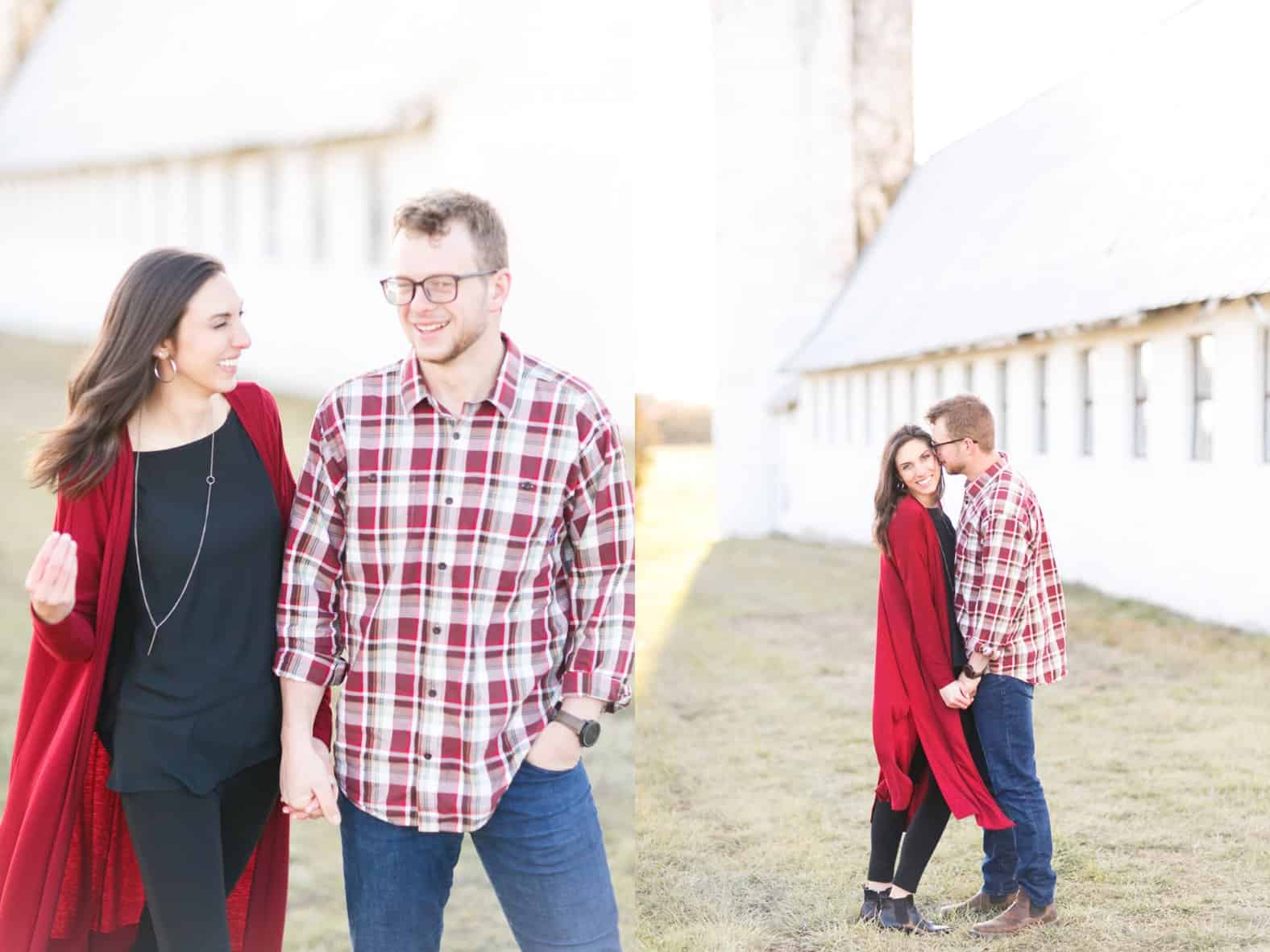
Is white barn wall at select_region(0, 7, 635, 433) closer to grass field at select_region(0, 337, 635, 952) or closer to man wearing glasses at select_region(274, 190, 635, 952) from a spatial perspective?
grass field at select_region(0, 337, 635, 952)

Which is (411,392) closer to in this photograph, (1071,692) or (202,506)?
(202,506)

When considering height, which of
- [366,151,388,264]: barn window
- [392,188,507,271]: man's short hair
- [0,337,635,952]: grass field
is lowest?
[0,337,635,952]: grass field

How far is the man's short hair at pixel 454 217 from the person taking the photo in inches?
68.2

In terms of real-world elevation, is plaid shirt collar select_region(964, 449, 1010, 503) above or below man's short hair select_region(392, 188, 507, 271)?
below

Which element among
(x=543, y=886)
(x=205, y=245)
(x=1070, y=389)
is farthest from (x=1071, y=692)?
(x=205, y=245)

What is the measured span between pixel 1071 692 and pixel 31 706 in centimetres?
324

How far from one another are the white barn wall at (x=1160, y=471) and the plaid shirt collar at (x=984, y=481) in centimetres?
119

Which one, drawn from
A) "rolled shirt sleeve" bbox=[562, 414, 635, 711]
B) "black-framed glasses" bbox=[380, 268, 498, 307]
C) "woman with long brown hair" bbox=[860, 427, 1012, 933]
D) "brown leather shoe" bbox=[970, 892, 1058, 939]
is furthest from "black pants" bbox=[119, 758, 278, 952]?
"brown leather shoe" bbox=[970, 892, 1058, 939]

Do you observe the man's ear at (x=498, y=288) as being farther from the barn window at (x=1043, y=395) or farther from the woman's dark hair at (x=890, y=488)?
the barn window at (x=1043, y=395)

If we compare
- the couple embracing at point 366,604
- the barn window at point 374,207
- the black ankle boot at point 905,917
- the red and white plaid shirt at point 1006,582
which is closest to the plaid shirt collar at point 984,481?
the red and white plaid shirt at point 1006,582

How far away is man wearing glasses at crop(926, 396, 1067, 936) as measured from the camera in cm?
270

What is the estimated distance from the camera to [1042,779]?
3.76 meters

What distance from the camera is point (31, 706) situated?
200cm

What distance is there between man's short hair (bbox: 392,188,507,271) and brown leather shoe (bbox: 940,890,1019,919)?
6.90ft
